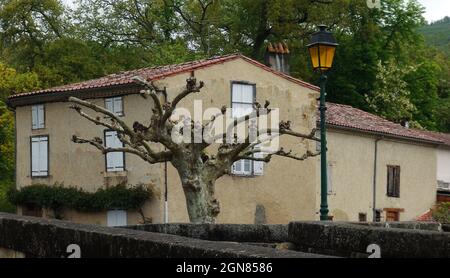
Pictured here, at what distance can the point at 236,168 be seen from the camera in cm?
2370

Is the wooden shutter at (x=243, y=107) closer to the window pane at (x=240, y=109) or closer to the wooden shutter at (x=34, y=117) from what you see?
the window pane at (x=240, y=109)

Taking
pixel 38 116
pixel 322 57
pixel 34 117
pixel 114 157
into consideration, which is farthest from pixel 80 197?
pixel 322 57

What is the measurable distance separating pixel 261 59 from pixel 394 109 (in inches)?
321

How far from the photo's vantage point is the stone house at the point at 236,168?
73.7ft

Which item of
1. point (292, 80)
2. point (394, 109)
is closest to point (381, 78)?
point (394, 109)

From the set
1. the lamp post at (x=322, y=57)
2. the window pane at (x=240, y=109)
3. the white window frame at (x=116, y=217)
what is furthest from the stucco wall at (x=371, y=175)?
the lamp post at (x=322, y=57)

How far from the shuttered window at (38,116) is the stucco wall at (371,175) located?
425 inches

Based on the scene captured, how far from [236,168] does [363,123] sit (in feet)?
26.4

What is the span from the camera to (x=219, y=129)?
22484mm

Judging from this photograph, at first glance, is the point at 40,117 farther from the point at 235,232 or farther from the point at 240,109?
the point at 235,232

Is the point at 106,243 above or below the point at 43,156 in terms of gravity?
above

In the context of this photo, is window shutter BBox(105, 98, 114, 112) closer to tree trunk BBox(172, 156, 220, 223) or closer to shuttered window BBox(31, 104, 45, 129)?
shuttered window BBox(31, 104, 45, 129)

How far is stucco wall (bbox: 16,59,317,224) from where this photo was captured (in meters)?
22.2

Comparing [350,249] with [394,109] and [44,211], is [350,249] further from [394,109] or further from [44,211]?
[394,109]
